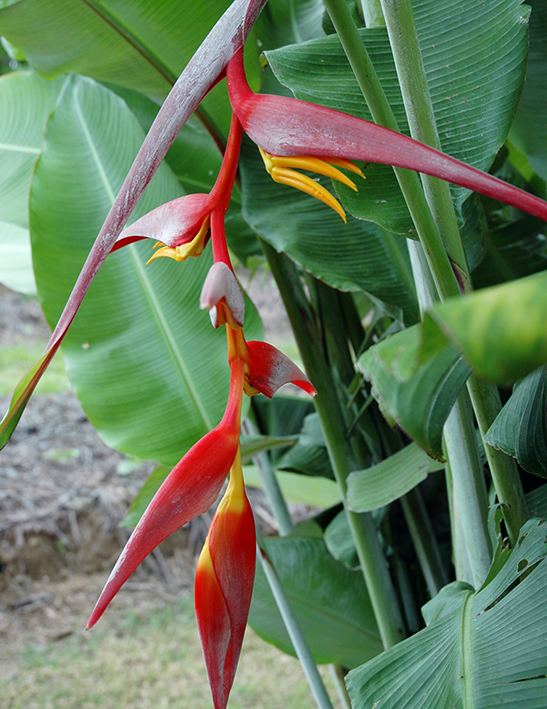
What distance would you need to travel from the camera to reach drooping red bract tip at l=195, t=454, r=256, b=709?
0.21 m

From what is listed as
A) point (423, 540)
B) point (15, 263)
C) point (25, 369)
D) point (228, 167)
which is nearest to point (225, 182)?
point (228, 167)

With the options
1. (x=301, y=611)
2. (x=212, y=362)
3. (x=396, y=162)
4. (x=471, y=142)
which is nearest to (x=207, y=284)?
(x=396, y=162)

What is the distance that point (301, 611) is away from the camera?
0.68 metres

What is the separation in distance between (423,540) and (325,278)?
0.23 meters

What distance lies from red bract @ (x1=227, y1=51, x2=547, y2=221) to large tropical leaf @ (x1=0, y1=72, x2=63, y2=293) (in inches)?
19.9

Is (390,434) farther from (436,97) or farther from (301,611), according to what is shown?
(436,97)

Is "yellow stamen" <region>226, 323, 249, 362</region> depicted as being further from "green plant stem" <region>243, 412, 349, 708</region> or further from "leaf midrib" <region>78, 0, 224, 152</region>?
"green plant stem" <region>243, 412, 349, 708</region>

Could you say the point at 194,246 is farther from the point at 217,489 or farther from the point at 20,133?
the point at 20,133

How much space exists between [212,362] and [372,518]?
18 cm

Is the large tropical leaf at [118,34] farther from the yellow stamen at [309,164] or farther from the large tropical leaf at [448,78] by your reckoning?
the yellow stamen at [309,164]

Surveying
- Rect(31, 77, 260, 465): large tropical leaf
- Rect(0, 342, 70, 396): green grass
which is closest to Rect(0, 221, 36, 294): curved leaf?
Rect(31, 77, 260, 465): large tropical leaf

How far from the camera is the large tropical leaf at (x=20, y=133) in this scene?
0.67 metres

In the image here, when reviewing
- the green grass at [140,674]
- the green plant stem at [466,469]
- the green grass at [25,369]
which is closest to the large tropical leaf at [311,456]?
the green plant stem at [466,469]

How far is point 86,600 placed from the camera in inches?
55.8
